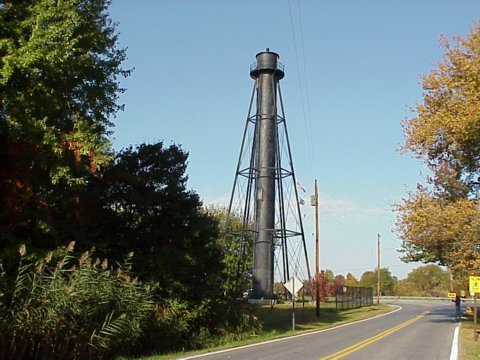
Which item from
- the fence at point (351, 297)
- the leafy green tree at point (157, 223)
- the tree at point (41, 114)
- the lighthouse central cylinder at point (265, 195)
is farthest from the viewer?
the fence at point (351, 297)

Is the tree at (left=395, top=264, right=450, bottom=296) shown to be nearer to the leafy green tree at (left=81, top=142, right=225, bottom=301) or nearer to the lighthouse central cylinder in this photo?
the lighthouse central cylinder

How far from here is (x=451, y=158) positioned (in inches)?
1020

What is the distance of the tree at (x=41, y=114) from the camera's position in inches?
539

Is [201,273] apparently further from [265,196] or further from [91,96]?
[265,196]

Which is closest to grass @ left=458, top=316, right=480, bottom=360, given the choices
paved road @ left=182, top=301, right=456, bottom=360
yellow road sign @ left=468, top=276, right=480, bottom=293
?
paved road @ left=182, top=301, right=456, bottom=360

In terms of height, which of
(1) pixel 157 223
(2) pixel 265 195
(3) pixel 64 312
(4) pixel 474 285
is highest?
(2) pixel 265 195

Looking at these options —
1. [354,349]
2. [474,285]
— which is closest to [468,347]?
[474,285]

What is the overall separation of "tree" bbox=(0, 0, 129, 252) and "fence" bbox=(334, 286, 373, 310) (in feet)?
123

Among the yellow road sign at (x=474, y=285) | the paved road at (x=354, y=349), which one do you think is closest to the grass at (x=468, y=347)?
the paved road at (x=354, y=349)

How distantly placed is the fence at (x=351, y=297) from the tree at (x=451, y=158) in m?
25.2

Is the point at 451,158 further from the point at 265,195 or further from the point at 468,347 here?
the point at 265,195

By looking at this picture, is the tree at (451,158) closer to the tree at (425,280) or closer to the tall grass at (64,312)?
the tall grass at (64,312)

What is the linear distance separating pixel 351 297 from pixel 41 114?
46.1m

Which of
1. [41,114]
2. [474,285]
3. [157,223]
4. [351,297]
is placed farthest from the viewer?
[351,297]
